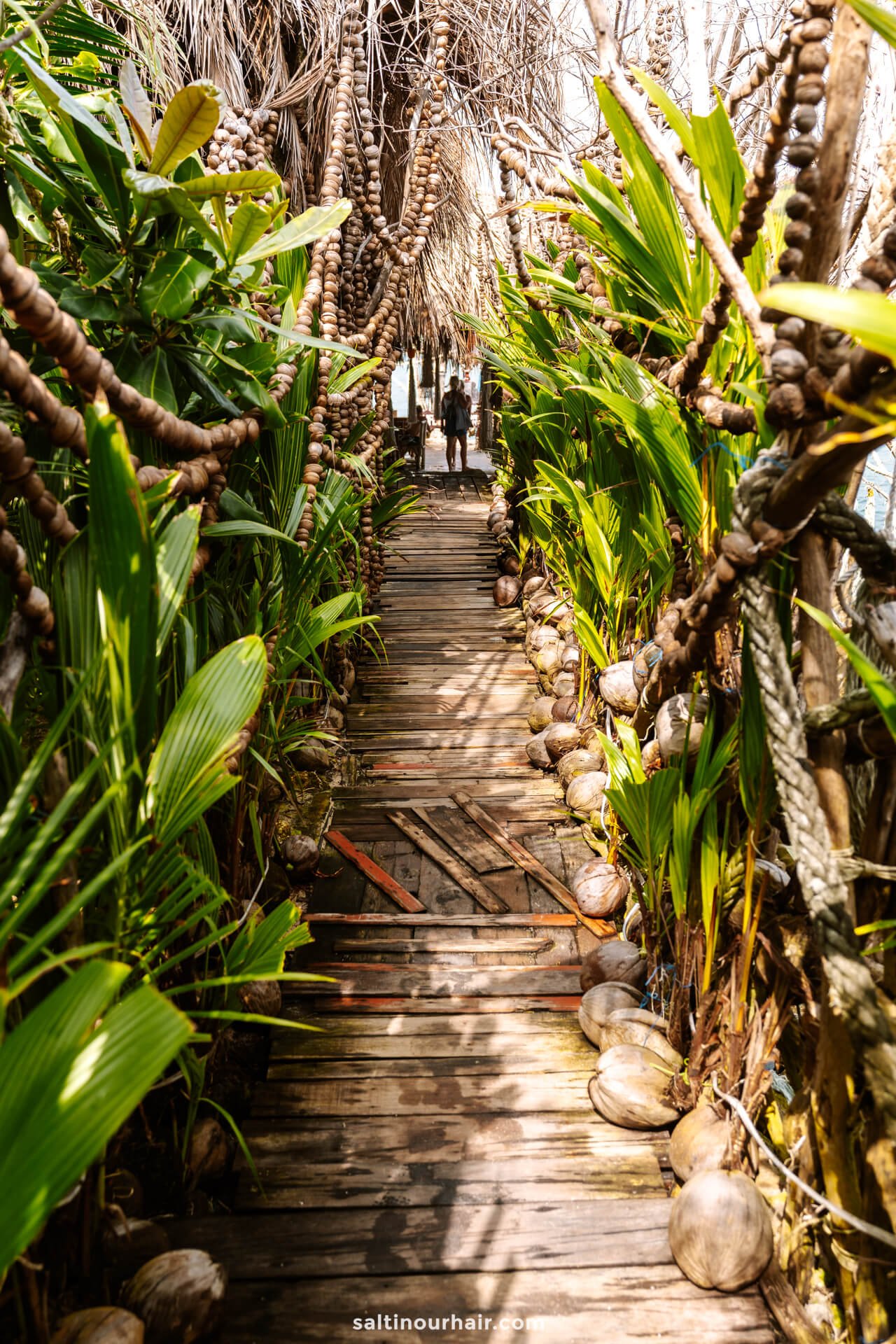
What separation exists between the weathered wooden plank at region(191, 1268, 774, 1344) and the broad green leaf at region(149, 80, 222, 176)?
1.53m

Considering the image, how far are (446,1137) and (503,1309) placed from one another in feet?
1.09

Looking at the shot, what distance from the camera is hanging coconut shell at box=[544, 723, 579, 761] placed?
2.83 metres

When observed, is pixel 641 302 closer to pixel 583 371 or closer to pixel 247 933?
pixel 583 371

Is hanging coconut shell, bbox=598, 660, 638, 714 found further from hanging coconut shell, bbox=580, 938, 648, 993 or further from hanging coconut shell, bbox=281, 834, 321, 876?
hanging coconut shell, bbox=281, 834, 321, 876

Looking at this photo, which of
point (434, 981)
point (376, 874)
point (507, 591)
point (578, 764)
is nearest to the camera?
point (434, 981)

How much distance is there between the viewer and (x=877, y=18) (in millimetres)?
620

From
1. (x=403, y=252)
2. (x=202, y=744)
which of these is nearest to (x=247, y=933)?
(x=202, y=744)

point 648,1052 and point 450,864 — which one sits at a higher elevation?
point 648,1052

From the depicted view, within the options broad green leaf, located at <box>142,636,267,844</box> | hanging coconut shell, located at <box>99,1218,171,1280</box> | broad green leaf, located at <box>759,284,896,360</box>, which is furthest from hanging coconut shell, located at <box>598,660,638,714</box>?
broad green leaf, located at <box>759,284,896,360</box>

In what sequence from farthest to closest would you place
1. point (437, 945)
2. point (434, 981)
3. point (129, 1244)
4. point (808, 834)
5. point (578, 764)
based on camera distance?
point (578, 764), point (437, 945), point (434, 981), point (129, 1244), point (808, 834)

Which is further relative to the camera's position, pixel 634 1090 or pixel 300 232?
pixel 634 1090

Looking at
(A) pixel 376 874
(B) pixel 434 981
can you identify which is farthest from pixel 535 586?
(B) pixel 434 981

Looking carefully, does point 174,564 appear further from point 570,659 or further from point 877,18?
point 570,659

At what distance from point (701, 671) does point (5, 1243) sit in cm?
139
